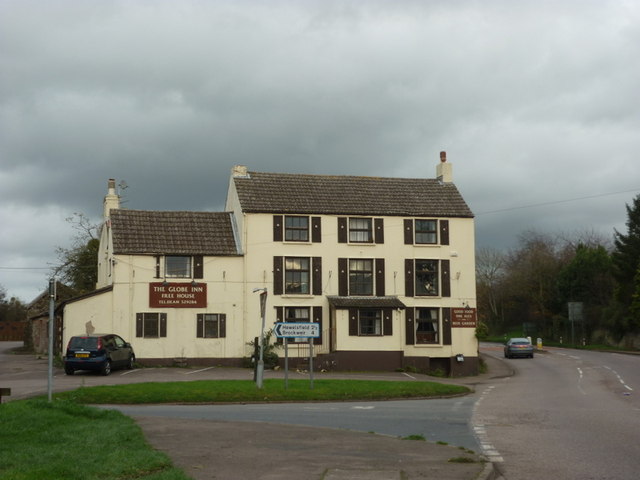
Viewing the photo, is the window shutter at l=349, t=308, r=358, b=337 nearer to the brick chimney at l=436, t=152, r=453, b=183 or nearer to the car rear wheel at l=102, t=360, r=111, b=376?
the brick chimney at l=436, t=152, r=453, b=183

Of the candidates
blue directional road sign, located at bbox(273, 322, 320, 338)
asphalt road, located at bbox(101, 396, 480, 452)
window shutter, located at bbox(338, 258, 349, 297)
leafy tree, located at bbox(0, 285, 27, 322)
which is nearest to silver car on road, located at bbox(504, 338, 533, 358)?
window shutter, located at bbox(338, 258, 349, 297)

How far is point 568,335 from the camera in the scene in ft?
251

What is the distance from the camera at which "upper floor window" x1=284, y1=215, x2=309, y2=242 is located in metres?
38.6

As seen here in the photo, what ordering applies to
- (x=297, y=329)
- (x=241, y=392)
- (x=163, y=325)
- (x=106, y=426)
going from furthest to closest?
(x=163, y=325)
(x=297, y=329)
(x=241, y=392)
(x=106, y=426)

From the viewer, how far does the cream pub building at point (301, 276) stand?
3631 cm

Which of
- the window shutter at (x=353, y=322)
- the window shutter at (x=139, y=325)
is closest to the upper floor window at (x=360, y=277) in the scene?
the window shutter at (x=353, y=322)

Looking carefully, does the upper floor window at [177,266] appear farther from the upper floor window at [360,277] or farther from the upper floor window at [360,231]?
the upper floor window at [360,231]

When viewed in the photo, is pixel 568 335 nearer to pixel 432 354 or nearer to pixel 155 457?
pixel 432 354

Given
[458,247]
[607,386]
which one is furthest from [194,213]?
[607,386]

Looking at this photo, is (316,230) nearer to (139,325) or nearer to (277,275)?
(277,275)

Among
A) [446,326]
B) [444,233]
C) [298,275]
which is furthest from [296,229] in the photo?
[446,326]

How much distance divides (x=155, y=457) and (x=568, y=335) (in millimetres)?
72363

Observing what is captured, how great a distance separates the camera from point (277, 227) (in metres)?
38.4

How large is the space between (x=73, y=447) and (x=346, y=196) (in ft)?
99.1
